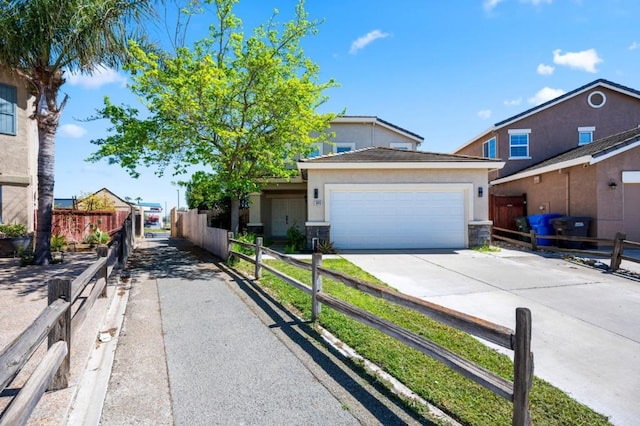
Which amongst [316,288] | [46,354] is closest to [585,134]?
[316,288]

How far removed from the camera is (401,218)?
547 inches

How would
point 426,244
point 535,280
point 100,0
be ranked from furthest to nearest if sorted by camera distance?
point 426,244 → point 100,0 → point 535,280

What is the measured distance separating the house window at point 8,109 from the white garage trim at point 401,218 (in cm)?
1145

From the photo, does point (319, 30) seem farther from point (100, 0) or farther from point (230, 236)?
→ point (230, 236)

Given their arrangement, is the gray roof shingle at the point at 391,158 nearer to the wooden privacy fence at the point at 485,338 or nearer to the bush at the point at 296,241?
the bush at the point at 296,241

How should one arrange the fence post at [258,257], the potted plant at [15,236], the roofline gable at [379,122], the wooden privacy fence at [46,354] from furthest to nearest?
the roofline gable at [379,122] → the potted plant at [15,236] → the fence post at [258,257] → the wooden privacy fence at [46,354]

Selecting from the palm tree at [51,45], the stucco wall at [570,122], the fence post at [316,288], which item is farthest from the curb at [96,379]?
the stucco wall at [570,122]

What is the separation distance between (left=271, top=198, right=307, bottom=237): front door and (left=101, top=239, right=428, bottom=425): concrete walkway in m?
12.7

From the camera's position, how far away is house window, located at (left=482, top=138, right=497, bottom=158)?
1992 centimetres

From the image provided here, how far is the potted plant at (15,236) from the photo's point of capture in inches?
463

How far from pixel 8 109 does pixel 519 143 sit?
2263cm

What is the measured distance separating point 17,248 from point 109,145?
191 inches

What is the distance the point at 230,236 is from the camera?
11.3m

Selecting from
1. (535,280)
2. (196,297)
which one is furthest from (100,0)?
(535,280)
